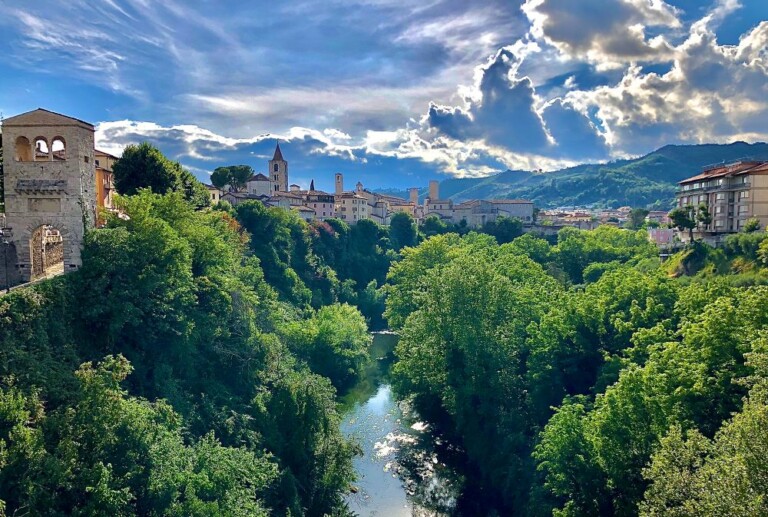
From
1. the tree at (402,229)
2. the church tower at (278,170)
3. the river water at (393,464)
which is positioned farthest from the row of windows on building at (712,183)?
the church tower at (278,170)

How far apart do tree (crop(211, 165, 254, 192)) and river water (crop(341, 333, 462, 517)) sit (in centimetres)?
5809

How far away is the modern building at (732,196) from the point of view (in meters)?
Answer: 51.8

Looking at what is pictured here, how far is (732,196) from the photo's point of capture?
5556cm

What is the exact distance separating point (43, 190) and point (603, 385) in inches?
1235

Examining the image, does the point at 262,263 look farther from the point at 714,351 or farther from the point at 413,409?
the point at 714,351

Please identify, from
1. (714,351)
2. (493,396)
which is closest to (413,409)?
(493,396)

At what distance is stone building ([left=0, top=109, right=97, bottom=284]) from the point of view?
28.4 meters

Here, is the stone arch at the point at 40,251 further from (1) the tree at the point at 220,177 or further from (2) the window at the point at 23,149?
(1) the tree at the point at 220,177

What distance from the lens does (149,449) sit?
65.4 ft

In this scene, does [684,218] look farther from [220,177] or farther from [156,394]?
[220,177]

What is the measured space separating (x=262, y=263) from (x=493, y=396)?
36.8 m

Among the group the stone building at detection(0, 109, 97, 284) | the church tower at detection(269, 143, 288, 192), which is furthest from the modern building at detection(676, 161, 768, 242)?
the church tower at detection(269, 143, 288, 192)

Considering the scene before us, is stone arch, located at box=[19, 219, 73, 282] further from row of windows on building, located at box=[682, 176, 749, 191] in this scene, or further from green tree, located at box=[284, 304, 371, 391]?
row of windows on building, located at box=[682, 176, 749, 191]

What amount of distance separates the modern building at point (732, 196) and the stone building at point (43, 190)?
51.4m
